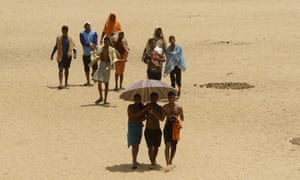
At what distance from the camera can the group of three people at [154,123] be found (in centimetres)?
1418

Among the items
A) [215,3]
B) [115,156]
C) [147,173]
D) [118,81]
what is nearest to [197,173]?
[147,173]

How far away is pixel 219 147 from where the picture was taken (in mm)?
16156

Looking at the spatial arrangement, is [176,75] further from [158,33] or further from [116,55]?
[116,55]

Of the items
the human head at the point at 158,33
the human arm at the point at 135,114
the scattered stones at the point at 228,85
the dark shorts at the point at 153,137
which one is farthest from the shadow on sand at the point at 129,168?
the scattered stones at the point at 228,85

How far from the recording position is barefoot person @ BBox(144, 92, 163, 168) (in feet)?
46.4

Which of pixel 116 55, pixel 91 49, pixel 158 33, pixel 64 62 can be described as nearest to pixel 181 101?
pixel 158 33

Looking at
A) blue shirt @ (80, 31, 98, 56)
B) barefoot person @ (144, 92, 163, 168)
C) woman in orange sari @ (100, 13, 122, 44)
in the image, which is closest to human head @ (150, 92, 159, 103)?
barefoot person @ (144, 92, 163, 168)

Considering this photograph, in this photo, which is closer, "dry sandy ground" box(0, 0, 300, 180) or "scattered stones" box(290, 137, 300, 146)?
"dry sandy ground" box(0, 0, 300, 180)

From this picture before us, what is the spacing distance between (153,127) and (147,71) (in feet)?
19.9

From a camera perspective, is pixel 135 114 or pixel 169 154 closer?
pixel 135 114

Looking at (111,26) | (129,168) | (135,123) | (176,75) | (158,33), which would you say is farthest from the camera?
(111,26)

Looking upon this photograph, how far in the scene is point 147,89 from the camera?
1445 centimetres

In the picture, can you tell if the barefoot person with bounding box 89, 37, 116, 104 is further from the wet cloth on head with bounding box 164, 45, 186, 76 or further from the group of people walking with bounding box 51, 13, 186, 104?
the wet cloth on head with bounding box 164, 45, 186, 76

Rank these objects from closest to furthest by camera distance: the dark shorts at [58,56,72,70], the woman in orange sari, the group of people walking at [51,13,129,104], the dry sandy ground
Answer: the dry sandy ground → the group of people walking at [51,13,129,104] → the dark shorts at [58,56,72,70] → the woman in orange sari
